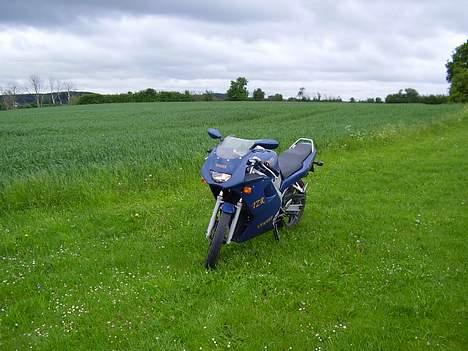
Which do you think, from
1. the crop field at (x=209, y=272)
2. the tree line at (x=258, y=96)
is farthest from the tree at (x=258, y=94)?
the crop field at (x=209, y=272)

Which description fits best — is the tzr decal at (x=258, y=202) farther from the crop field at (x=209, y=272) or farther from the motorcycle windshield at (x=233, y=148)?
the crop field at (x=209, y=272)

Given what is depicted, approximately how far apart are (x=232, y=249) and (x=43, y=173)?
4517 mm

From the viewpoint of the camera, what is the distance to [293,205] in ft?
18.9

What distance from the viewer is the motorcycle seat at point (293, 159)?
5587 millimetres

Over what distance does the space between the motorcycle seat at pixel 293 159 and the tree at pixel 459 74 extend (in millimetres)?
57901

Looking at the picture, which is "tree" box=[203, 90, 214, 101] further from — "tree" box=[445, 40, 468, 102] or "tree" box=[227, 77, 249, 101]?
"tree" box=[445, 40, 468, 102]

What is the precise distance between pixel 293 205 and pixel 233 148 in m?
1.67

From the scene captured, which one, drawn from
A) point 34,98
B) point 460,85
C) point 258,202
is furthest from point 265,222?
point 34,98

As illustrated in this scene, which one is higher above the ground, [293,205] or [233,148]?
[233,148]

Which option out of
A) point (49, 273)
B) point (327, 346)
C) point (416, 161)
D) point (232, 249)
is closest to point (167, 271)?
point (232, 249)

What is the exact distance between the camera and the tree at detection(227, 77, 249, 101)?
8094 centimetres

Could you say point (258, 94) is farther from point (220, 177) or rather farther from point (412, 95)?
point (220, 177)

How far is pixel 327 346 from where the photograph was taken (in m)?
3.29

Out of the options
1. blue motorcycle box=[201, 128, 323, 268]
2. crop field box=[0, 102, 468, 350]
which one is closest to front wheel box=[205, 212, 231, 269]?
blue motorcycle box=[201, 128, 323, 268]
